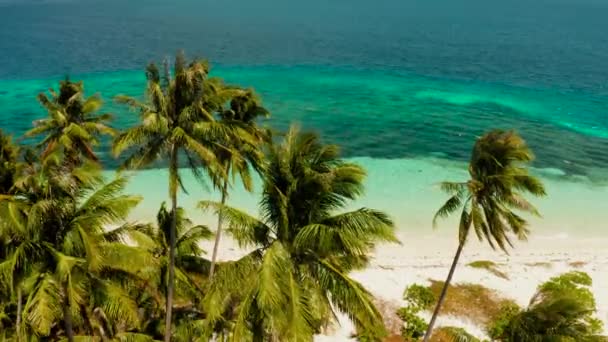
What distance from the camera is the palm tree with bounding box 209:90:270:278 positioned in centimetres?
1409

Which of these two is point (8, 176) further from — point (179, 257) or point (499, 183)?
point (499, 183)

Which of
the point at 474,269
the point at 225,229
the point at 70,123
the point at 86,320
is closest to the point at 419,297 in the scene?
the point at 474,269

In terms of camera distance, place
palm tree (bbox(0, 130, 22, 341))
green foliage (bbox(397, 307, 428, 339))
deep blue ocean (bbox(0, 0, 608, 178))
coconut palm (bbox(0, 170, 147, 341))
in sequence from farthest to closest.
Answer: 1. deep blue ocean (bbox(0, 0, 608, 178))
2. green foliage (bbox(397, 307, 428, 339))
3. palm tree (bbox(0, 130, 22, 341))
4. coconut palm (bbox(0, 170, 147, 341))

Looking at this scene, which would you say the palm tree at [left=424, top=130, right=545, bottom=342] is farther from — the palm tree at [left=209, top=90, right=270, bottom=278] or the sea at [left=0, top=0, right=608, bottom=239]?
the sea at [left=0, top=0, right=608, bottom=239]

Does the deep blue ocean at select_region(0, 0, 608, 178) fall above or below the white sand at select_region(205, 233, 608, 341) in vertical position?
above

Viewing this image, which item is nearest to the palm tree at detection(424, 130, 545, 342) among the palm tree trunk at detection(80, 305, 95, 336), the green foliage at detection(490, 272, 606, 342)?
the green foliage at detection(490, 272, 606, 342)

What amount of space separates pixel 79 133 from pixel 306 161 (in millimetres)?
12229

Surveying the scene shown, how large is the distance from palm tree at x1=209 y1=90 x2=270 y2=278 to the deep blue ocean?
106 ft

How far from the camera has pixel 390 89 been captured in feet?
270

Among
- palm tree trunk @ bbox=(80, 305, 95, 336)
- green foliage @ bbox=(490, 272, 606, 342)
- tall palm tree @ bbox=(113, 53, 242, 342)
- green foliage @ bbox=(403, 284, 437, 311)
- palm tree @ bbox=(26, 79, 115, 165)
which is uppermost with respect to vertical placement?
tall palm tree @ bbox=(113, 53, 242, 342)

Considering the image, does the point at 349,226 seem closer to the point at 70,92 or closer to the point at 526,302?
the point at 70,92

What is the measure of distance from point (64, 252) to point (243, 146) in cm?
646

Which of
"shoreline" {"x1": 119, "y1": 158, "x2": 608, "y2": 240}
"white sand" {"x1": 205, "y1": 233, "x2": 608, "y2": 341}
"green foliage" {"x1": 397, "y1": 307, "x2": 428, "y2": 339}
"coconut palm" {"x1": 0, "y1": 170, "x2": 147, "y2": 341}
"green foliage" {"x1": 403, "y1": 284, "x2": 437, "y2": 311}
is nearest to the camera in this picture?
"coconut palm" {"x1": 0, "y1": 170, "x2": 147, "y2": 341}

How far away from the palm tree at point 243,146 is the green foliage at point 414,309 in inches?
414
